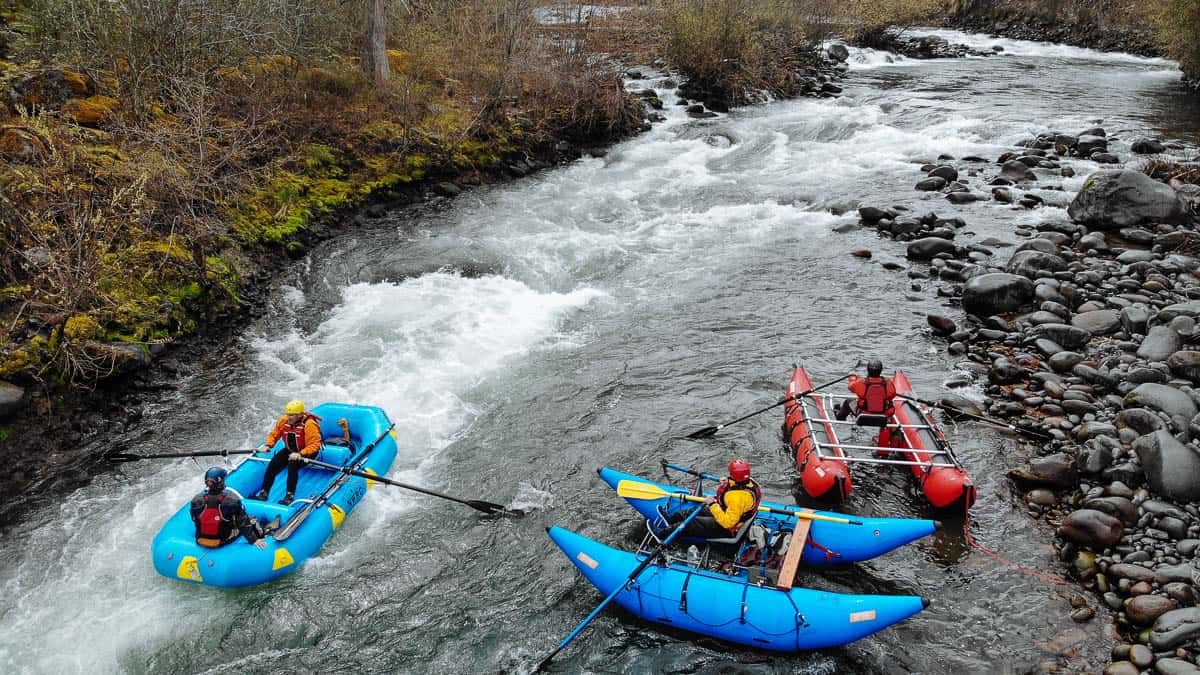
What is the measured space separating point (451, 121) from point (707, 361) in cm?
1031

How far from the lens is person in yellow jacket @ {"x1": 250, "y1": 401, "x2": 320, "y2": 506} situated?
8.35 metres

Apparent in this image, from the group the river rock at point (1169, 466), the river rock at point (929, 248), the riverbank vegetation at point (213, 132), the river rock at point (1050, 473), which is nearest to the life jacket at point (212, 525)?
the riverbank vegetation at point (213, 132)

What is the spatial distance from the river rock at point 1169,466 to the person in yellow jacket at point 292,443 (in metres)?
8.76

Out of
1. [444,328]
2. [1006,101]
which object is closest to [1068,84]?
[1006,101]

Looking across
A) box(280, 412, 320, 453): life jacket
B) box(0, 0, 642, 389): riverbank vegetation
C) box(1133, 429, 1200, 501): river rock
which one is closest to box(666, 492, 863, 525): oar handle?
box(1133, 429, 1200, 501): river rock

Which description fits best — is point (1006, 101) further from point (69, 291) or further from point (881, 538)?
point (69, 291)

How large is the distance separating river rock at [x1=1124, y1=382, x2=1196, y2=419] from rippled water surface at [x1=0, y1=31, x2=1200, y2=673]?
1517 mm

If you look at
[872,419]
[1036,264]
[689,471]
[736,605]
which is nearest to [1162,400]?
[872,419]

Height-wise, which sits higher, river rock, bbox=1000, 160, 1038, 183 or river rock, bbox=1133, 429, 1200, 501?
river rock, bbox=1000, 160, 1038, 183

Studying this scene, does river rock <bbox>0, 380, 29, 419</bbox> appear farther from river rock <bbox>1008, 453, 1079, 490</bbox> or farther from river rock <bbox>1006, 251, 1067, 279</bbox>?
river rock <bbox>1006, 251, 1067, 279</bbox>

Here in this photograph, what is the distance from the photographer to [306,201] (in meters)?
15.1

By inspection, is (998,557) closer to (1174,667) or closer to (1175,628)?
(1175,628)

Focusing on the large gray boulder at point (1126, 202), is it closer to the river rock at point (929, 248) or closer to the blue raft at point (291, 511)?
the river rock at point (929, 248)

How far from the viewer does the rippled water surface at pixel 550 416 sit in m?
6.78
